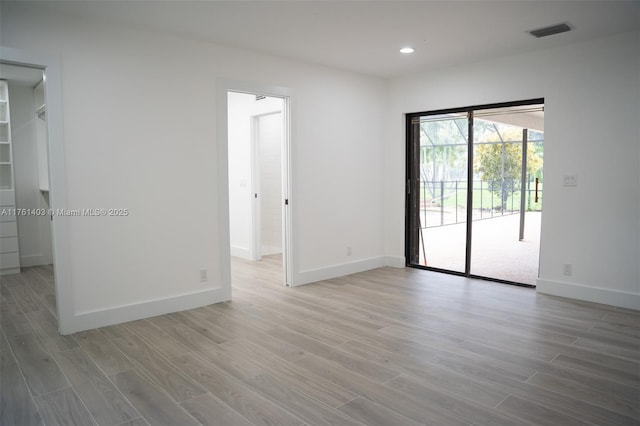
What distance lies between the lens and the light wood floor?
2.28 m

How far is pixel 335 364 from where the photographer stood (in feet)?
9.36

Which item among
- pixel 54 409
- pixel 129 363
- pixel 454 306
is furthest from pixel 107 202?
pixel 454 306

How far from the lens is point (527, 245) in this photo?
509 centimetres

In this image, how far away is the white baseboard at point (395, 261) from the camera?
19.2 ft

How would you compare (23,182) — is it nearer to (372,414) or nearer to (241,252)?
(241,252)

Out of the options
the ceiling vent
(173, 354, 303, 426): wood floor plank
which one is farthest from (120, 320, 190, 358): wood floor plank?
the ceiling vent

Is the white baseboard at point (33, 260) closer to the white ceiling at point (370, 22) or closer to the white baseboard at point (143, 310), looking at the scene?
the white baseboard at point (143, 310)

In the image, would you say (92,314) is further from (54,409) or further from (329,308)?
(329,308)

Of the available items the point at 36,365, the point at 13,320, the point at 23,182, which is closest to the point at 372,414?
the point at 36,365

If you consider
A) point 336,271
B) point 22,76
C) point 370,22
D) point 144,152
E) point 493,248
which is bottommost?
point 336,271

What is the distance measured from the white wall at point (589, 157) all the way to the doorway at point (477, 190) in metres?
0.24

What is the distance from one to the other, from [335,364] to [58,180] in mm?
2534

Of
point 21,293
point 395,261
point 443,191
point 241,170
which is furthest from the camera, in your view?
point 241,170

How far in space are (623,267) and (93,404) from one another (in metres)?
4.49
